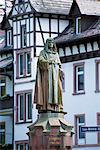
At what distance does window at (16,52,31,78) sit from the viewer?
193ft

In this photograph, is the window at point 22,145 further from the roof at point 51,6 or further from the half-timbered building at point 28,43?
the roof at point 51,6

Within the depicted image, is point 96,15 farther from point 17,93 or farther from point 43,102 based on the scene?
point 43,102

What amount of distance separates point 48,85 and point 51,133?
1819 mm

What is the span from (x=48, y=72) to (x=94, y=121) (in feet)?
70.9

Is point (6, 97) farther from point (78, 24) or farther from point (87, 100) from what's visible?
point (87, 100)

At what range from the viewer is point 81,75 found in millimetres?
54219

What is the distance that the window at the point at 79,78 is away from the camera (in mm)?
54203

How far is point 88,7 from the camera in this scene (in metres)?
56.3

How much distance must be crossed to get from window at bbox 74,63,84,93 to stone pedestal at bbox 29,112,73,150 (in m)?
23.2

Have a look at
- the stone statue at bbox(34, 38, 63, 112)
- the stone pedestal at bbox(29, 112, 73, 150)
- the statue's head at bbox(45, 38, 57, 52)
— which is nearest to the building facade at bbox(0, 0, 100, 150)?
the statue's head at bbox(45, 38, 57, 52)

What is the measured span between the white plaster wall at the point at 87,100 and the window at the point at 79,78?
1.18 feet

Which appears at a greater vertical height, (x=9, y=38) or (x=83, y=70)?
(x=9, y=38)

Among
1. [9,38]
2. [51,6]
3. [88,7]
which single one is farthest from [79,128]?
[9,38]

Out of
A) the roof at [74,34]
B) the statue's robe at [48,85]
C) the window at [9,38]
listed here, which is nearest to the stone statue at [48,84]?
the statue's robe at [48,85]
